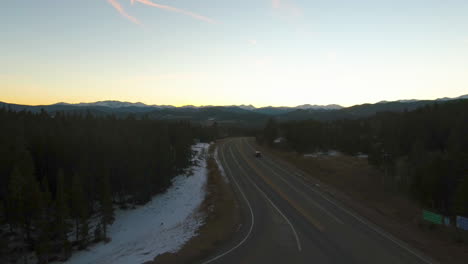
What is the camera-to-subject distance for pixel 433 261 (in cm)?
1210

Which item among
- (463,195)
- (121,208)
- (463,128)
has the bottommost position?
(121,208)

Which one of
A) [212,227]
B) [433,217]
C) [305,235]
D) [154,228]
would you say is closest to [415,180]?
[433,217]

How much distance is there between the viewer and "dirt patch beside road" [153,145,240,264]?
12.8 meters

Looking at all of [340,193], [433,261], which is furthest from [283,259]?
[340,193]

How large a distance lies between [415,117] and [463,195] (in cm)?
3451

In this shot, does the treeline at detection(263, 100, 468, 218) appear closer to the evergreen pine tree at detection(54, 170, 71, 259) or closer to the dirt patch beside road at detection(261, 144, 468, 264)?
the dirt patch beside road at detection(261, 144, 468, 264)

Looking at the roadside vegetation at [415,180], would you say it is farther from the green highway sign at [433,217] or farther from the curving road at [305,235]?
the curving road at [305,235]

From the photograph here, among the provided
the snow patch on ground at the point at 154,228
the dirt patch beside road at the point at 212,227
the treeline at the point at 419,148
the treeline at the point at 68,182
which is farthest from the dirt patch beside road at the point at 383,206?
the treeline at the point at 68,182

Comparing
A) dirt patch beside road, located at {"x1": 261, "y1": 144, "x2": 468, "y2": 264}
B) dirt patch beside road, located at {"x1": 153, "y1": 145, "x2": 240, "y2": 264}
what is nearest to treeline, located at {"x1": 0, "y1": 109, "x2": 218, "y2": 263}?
dirt patch beside road, located at {"x1": 153, "y1": 145, "x2": 240, "y2": 264}

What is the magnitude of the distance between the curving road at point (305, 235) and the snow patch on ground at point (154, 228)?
399cm

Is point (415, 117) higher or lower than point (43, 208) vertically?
higher

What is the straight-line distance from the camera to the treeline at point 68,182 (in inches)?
794

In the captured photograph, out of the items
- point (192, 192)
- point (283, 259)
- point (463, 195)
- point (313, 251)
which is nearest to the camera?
point (283, 259)

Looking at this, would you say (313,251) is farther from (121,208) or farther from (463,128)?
(463,128)
